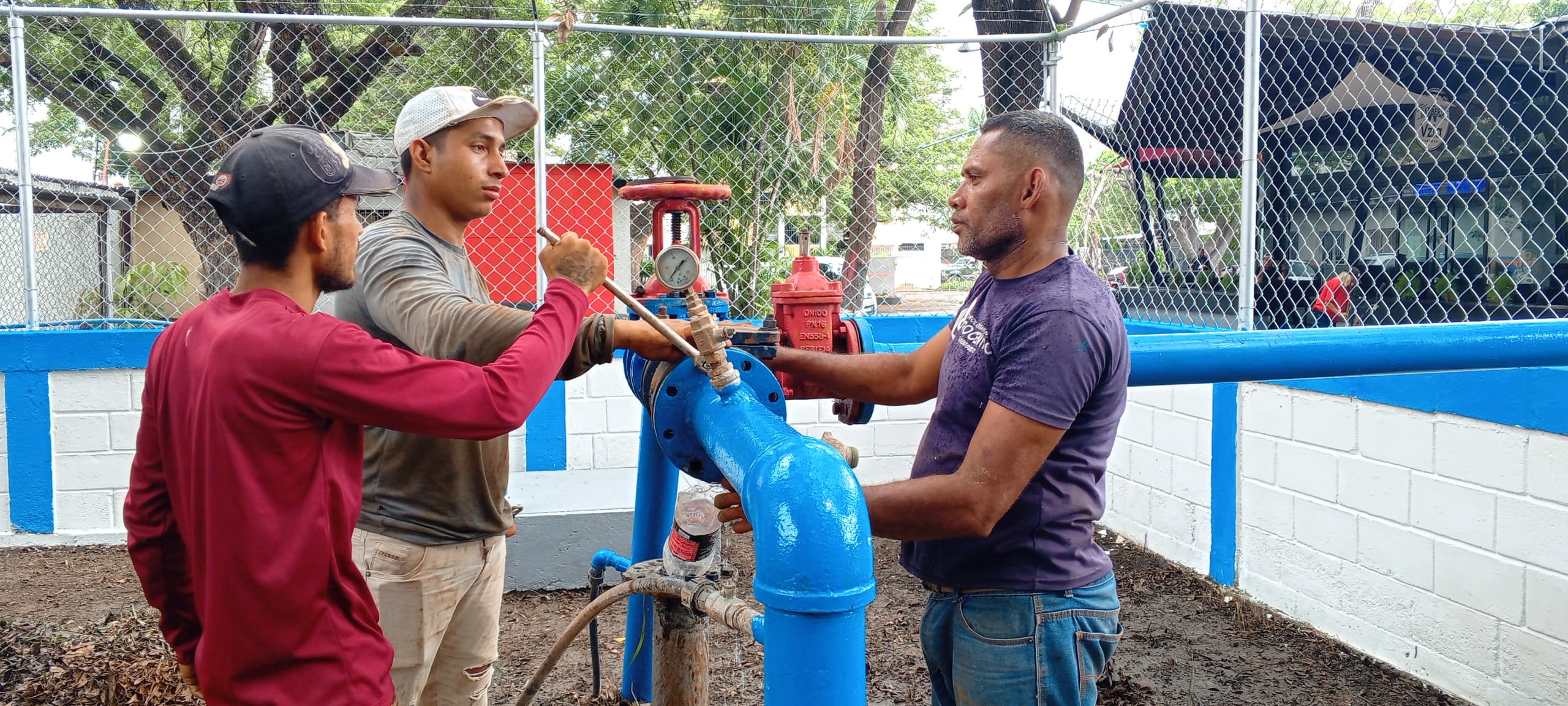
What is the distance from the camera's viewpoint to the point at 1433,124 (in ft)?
14.9

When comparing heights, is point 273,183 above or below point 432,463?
above

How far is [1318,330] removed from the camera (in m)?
2.31

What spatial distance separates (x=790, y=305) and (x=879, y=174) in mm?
8413

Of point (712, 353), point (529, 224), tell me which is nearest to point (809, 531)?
point (712, 353)

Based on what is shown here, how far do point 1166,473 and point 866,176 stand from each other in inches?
133

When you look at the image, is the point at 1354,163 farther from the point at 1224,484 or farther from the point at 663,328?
the point at 663,328

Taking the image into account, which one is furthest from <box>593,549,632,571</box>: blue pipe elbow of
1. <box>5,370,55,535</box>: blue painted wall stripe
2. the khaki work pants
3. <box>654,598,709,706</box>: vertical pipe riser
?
<box>5,370,55,535</box>: blue painted wall stripe

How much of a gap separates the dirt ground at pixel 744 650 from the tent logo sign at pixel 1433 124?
215cm

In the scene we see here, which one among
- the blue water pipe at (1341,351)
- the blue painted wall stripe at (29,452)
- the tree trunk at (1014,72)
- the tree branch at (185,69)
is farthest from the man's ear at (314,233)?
the tree branch at (185,69)

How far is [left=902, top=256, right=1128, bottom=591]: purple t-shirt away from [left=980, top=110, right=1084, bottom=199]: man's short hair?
0.19 meters

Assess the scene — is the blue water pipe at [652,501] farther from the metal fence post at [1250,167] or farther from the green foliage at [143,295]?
the green foliage at [143,295]

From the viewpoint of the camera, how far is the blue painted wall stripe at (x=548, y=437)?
5707 mm

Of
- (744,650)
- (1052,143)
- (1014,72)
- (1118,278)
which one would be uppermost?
(1014,72)

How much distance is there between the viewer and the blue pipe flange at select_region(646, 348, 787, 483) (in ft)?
6.23
